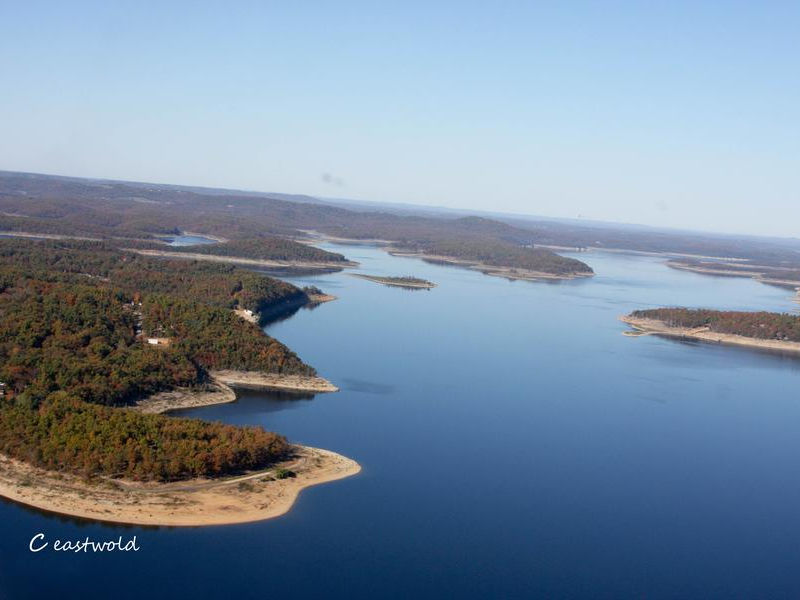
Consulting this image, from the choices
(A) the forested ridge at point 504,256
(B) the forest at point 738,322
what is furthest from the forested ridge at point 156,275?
(A) the forested ridge at point 504,256

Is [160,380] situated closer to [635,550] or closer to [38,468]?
[38,468]

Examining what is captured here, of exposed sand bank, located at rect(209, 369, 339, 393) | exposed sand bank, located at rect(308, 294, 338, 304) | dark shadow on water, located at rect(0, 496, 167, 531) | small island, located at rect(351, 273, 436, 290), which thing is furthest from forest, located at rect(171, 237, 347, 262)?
dark shadow on water, located at rect(0, 496, 167, 531)

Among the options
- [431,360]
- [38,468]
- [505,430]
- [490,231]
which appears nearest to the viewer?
[38,468]

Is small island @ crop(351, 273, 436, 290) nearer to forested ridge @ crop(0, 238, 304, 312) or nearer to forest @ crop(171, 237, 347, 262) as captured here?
forest @ crop(171, 237, 347, 262)

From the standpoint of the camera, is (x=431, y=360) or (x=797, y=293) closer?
(x=431, y=360)

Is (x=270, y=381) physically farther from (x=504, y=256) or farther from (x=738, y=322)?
(x=504, y=256)

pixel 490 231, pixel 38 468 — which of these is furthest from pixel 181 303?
pixel 490 231

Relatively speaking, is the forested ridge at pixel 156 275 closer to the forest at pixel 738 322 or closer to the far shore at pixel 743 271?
the forest at pixel 738 322
